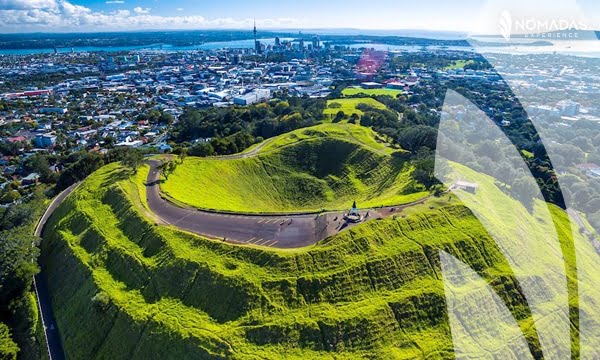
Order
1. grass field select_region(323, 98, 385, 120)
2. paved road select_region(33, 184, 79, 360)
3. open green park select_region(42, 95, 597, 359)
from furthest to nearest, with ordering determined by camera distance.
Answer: grass field select_region(323, 98, 385, 120) < paved road select_region(33, 184, 79, 360) < open green park select_region(42, 95, 597, 359)

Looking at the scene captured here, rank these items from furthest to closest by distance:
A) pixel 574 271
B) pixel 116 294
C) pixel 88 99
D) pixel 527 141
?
pixel 88 99
pixel 527 141
pixel 574 271
pixel 116 294

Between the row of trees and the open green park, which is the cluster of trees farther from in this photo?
the row of trees

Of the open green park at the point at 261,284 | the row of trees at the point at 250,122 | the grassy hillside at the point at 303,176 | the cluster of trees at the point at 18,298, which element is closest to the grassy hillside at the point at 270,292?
the open green park at the point at 261,284

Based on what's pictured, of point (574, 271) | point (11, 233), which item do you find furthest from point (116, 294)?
point (574, 271)

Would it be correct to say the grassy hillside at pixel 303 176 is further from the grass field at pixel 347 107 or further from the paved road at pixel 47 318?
the grass field at pixel 347 107

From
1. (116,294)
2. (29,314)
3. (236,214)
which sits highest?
(236,214)

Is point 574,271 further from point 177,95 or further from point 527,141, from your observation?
point 177,95

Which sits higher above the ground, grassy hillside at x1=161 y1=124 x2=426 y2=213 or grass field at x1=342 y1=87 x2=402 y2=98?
grass field at x1=342 y1=87 x2=402 y2=98

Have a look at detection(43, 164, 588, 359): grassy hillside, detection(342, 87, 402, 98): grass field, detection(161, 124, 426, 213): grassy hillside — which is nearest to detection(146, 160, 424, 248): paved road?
detection(43, 164, 588, 359): grassy hillside
